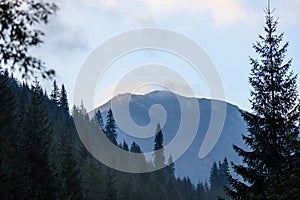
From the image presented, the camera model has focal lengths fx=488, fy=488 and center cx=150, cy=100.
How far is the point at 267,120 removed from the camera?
21.8 meters

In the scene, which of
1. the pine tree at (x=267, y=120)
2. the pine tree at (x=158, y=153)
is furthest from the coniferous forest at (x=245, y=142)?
the pine tree at (x=158, y=153)

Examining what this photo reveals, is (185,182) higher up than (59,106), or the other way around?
(59,106)

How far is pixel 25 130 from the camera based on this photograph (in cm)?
3859

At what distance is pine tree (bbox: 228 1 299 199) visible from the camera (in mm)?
21266

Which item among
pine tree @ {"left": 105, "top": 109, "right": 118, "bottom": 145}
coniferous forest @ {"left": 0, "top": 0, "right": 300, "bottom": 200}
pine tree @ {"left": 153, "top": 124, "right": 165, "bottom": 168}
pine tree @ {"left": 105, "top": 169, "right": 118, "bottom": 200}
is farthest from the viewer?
pine tree @ {"left": 105, "top": 109, "right": 118, "bottom": 145}

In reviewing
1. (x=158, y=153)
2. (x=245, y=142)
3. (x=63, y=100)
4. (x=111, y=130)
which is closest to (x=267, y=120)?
(x=245, y=142)

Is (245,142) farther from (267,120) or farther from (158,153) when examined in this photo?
(158,153)

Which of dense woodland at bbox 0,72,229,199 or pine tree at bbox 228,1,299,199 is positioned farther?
dense woodland at bbox 0,72,229,199

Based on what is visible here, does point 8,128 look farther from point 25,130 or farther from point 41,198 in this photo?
point 41,198

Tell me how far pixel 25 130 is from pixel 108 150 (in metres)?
74.3

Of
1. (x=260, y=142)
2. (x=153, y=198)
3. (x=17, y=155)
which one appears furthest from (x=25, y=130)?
(x=153, y=198)

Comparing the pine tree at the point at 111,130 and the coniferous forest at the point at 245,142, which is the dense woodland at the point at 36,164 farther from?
the pine tree at the point at 111,130

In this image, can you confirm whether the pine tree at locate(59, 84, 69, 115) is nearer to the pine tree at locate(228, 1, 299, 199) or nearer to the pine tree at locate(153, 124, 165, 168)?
the pine tree at locate(153, 124, 165, 168)

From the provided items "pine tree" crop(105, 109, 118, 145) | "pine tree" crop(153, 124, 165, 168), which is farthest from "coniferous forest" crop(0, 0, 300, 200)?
"pine tree" crop(105, 109, 118, 145)
